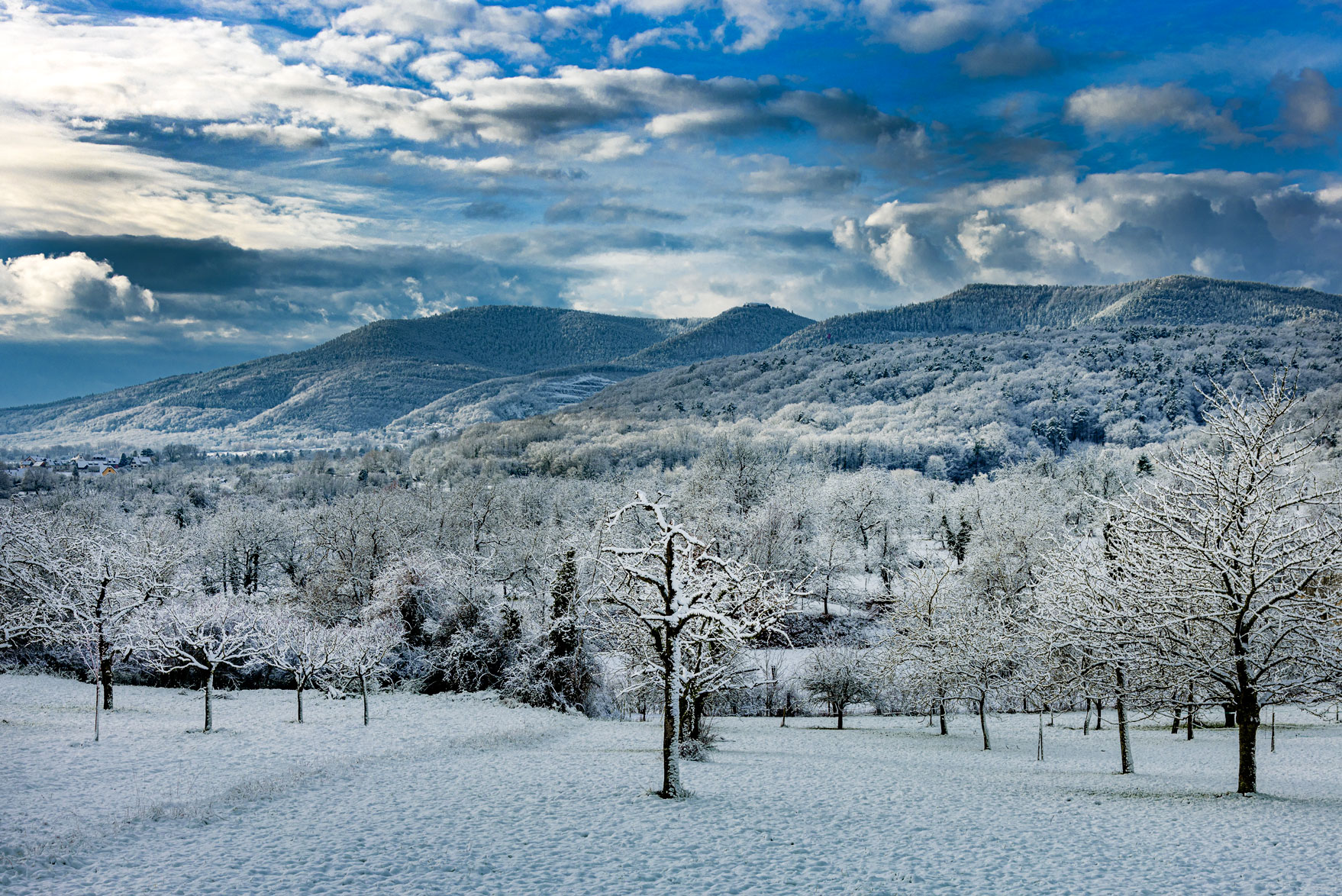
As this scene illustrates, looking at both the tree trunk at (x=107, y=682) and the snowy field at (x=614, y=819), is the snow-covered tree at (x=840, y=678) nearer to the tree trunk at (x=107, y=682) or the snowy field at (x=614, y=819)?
the snowy field at (x=614, y=819)

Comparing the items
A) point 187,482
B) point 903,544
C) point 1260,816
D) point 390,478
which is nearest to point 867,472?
point 903,544

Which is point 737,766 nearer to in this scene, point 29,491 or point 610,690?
point 610,690

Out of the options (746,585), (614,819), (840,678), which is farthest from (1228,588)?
(840,678)

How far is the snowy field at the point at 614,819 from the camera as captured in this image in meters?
12.8

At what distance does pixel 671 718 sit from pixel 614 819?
2.58 metres

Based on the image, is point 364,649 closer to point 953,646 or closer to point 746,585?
point 746,585

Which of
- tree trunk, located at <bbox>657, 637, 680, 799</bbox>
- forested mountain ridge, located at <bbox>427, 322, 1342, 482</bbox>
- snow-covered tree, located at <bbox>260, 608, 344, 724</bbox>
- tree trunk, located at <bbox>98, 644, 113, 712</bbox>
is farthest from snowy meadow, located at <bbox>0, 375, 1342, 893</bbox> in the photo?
forested mountain ridge, located at <bbox>427, 322, 1342, 482</bbox>

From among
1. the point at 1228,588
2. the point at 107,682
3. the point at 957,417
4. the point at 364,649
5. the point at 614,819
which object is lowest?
the point at 107,682

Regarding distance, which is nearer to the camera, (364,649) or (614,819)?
(614,819)

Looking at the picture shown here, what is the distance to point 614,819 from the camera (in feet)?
53.6

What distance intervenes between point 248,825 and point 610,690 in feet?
108

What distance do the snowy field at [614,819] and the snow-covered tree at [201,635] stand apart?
3757mm

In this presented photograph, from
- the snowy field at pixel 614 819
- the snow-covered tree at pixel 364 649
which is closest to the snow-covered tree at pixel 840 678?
the snowy field at pixel 614 819

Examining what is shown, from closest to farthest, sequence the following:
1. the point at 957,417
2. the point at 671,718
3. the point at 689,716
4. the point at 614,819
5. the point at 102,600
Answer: the point at 614,819 < the point at 671,718 < the point at 689,716 < the point at 102,600 < the point at 957,417
